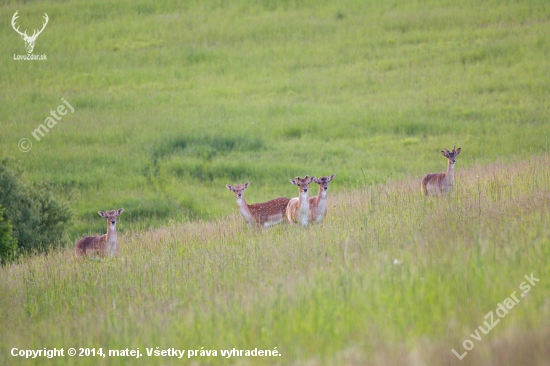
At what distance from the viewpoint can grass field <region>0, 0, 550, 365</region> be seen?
6.02 meters

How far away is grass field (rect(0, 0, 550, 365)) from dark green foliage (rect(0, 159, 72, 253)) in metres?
2.52

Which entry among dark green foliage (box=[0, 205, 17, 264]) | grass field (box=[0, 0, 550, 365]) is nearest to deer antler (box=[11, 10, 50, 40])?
grass field (box=[0, 0, 550, 365])

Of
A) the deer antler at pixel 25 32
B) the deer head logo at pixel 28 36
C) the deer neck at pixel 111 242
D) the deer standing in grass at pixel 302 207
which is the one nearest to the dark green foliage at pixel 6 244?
the deer neck at pixel 111 242

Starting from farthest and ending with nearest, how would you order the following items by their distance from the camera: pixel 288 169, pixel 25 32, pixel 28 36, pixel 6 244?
pixel 25 32 → pixel 28 36 → pixel 288 169 → pixel 6 244

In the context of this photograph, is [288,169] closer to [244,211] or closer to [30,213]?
[30,213]

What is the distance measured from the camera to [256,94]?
36312 mm

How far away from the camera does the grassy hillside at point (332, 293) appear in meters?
5.33

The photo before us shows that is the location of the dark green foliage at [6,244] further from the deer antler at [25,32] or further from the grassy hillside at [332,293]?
the deer antler at [25,32]

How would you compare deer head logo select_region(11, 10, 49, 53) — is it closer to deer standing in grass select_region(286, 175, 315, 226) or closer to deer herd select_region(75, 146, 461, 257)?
deer herd select_region(75, 146, 461, 257)

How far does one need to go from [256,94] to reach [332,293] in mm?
30298

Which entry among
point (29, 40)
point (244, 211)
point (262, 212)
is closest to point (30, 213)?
point (244, 211)

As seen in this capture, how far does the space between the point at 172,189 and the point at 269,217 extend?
1226 centimetres

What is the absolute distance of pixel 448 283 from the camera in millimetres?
6141

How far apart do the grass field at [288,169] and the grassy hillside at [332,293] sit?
31 mm
